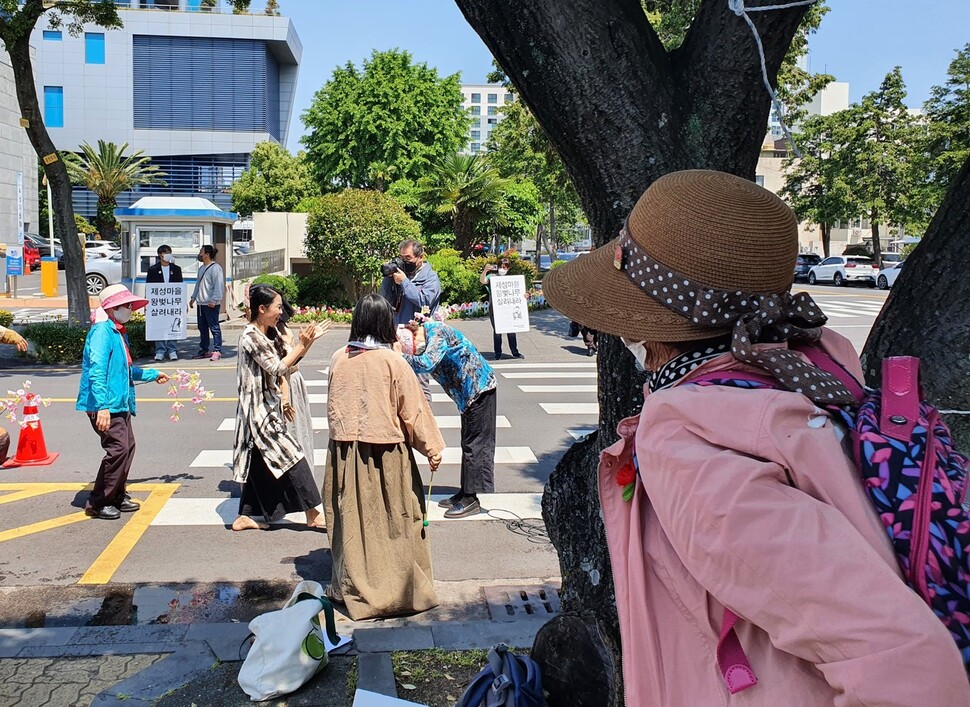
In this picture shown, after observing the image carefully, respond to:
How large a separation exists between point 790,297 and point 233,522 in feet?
18.6

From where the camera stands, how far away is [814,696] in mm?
1387

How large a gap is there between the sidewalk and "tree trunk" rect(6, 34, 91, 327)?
1138 cm

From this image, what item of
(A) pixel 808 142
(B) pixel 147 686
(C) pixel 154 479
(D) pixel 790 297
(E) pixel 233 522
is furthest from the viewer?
(A) pixel 808 142

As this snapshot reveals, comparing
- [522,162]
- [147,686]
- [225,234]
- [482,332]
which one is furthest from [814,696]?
[522,162]

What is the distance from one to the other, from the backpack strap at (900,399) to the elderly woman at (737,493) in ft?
0.25

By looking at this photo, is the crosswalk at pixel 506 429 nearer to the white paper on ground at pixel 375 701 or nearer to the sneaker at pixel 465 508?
the sneaker at pixel 465 508

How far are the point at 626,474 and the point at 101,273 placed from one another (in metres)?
31.8

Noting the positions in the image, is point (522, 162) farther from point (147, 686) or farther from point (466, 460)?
point (147, 686)

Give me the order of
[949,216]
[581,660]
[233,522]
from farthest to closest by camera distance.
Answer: [233,522], [949,216], [581,660]

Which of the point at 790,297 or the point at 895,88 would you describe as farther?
the point at 895,88

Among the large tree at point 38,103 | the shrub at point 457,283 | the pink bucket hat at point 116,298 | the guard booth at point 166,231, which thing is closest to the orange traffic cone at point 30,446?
the pink bucket hat at point 116,298

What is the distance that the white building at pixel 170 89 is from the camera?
59.7 meters

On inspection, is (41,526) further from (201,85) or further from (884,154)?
(201,85)

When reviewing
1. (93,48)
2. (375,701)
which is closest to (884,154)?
(375,701)
